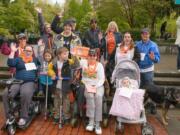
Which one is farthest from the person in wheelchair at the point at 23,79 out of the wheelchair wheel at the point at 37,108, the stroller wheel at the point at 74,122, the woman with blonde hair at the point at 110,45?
the woman with blonde hair at the point at 110,45

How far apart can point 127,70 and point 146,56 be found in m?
0.64

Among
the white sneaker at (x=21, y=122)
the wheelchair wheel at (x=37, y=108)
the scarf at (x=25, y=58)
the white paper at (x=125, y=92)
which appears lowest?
the white sneaker at (x=21, y=122)

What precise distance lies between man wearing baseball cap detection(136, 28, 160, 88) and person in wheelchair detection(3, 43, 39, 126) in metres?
2.10

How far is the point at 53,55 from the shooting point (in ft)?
22.7

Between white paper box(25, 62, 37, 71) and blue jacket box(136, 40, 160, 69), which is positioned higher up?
blue jacket box(136, 40, 160, 69)

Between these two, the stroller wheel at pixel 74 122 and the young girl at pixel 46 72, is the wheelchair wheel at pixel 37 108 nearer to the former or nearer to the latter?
the young girl at pixel 46 72

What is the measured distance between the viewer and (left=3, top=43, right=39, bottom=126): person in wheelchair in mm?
6020

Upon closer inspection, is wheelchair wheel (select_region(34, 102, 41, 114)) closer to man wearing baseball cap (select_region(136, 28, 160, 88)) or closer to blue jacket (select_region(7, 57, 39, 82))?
blue jacket (select_region(7, 57, 39, 82))

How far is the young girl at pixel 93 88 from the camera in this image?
6078mm

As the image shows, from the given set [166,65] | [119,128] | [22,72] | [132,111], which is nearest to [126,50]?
[132,111]

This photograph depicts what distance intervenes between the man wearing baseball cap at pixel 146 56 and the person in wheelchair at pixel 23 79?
82.8 inches

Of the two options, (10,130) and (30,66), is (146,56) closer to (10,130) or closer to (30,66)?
(30,66)

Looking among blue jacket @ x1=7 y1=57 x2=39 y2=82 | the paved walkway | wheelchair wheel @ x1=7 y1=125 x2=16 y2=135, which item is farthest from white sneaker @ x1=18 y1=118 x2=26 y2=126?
the paved walkway

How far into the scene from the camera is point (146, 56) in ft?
22.0
